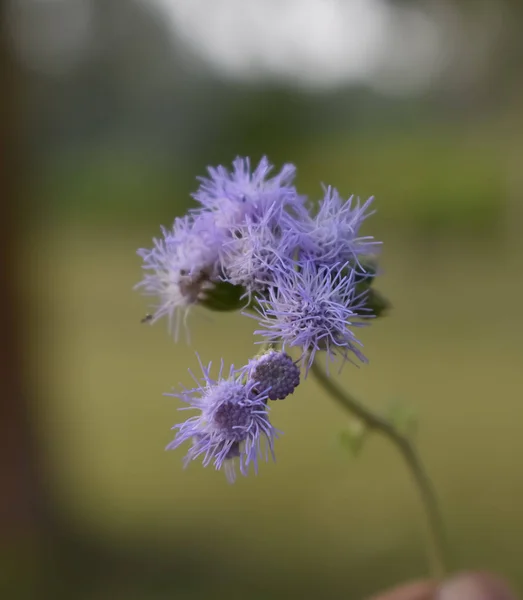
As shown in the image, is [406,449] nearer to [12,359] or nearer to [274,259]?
[274,259]

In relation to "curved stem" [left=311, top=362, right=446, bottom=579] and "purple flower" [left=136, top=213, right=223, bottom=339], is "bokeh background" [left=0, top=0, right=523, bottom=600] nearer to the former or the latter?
"curved stem" [left=311, top=362, right=446, bottom=579]

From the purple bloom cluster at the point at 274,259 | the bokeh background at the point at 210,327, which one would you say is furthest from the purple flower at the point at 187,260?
the bokeh background at the point at 210,327

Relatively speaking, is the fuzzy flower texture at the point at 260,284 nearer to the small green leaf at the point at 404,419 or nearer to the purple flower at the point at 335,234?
the purple flower at the point at 335,234

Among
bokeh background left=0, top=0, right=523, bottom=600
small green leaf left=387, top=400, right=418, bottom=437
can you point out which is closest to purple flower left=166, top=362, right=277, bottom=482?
small green leaf left=387, top=400, right=418, bottom=437

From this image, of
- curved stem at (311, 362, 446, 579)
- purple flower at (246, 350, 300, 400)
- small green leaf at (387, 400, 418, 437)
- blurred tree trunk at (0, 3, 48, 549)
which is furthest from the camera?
blurred tree trunk at (0, 3, 48, 549)

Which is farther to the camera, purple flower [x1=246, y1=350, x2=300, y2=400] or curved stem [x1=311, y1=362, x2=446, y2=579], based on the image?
curved stem [x1=311, y1=362, x2=446, y2=579]

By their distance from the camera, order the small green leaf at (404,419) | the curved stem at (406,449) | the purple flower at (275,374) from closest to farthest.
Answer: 1. the purple flower at (275,374)
2. the curved stem at (406,449)
3. the small green leaf at (404,419)

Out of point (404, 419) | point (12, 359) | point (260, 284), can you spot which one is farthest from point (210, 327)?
point (260, 284)

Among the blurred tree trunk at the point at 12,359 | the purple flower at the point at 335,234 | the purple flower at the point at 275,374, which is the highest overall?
the blurred tree trunk at the point at 12,359
